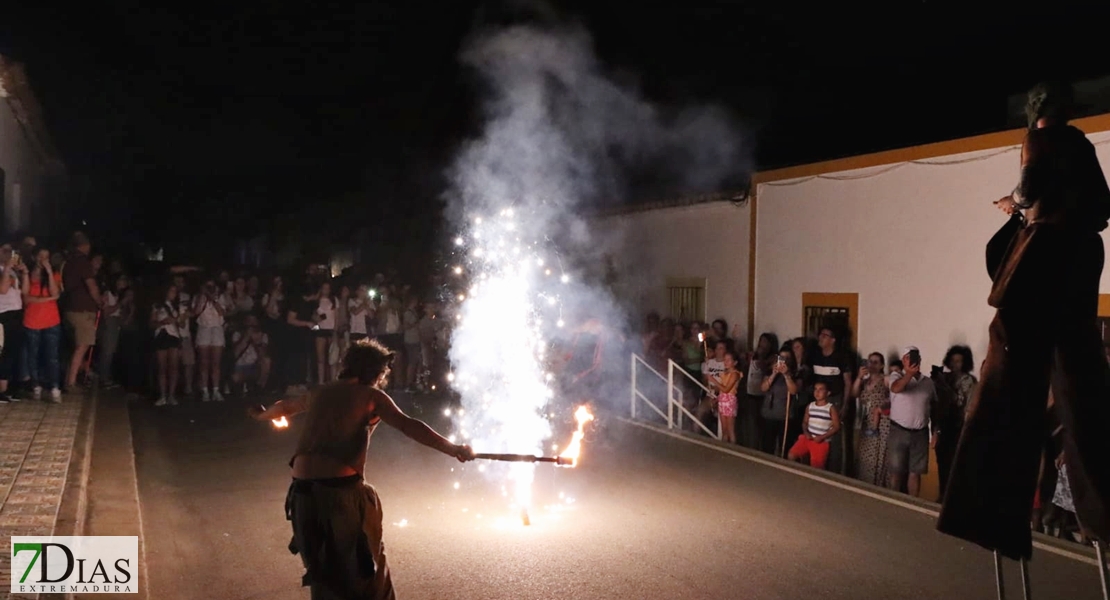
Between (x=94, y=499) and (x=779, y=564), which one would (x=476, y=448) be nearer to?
(x=94, y=499)

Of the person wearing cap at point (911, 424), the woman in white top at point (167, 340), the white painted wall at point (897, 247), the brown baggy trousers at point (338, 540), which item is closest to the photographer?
the brown baggy trousers at point (338, 540)

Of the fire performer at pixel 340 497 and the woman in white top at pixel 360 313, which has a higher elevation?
the woman in white top at pixel 360 313

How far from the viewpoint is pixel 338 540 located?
14.8ft

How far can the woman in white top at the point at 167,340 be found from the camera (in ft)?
45.6

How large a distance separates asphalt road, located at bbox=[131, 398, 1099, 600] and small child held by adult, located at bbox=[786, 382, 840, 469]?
0.73 m

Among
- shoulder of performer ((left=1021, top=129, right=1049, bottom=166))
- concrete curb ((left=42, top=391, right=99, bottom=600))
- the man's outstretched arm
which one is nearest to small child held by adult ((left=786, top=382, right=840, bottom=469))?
the man's outstretched arm

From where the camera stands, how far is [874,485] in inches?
373

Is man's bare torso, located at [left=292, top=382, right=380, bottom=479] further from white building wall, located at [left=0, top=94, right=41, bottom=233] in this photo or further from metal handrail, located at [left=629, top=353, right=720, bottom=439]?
white building wall, located at [left=0, top=94, right=41, bottom=233]

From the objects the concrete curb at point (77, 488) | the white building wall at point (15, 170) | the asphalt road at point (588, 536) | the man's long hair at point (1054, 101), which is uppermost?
the white building wall at point (15, 170)

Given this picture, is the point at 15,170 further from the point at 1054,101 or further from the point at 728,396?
the point at 1054,101

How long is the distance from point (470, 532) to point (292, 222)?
26333mm

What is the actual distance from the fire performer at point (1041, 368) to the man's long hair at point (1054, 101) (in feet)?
0.27

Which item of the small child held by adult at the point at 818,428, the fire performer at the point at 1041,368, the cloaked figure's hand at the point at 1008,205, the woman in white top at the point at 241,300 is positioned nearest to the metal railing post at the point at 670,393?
the small child held by adult at the point at 818,428

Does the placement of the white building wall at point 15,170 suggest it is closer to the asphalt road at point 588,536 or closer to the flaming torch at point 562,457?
the asphalt road at point 588,536
